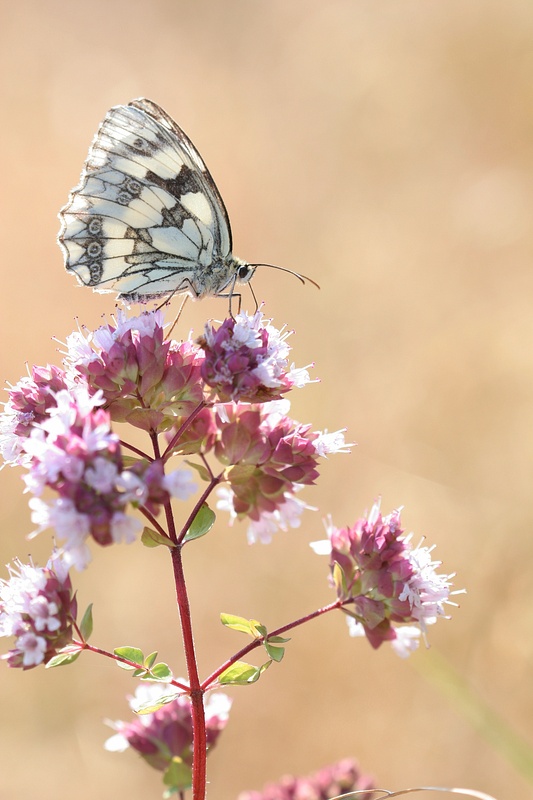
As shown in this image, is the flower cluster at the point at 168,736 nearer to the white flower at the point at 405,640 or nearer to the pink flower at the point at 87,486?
the white flower at the point at 405,640

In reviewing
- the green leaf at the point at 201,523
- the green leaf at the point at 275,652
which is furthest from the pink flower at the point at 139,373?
the green leaf at the point at 275,652

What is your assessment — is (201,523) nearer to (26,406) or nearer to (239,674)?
(239,674)

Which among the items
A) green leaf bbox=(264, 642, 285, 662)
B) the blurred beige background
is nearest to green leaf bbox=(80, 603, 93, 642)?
green leaf bbox=(264, 642, 285, 662)

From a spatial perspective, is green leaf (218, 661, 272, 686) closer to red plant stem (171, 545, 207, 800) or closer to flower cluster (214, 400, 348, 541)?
red plant stem (171, 545, 207, 800)

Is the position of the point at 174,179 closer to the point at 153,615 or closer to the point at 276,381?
the point at 276,381

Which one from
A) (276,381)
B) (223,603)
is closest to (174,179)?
(276,381)
